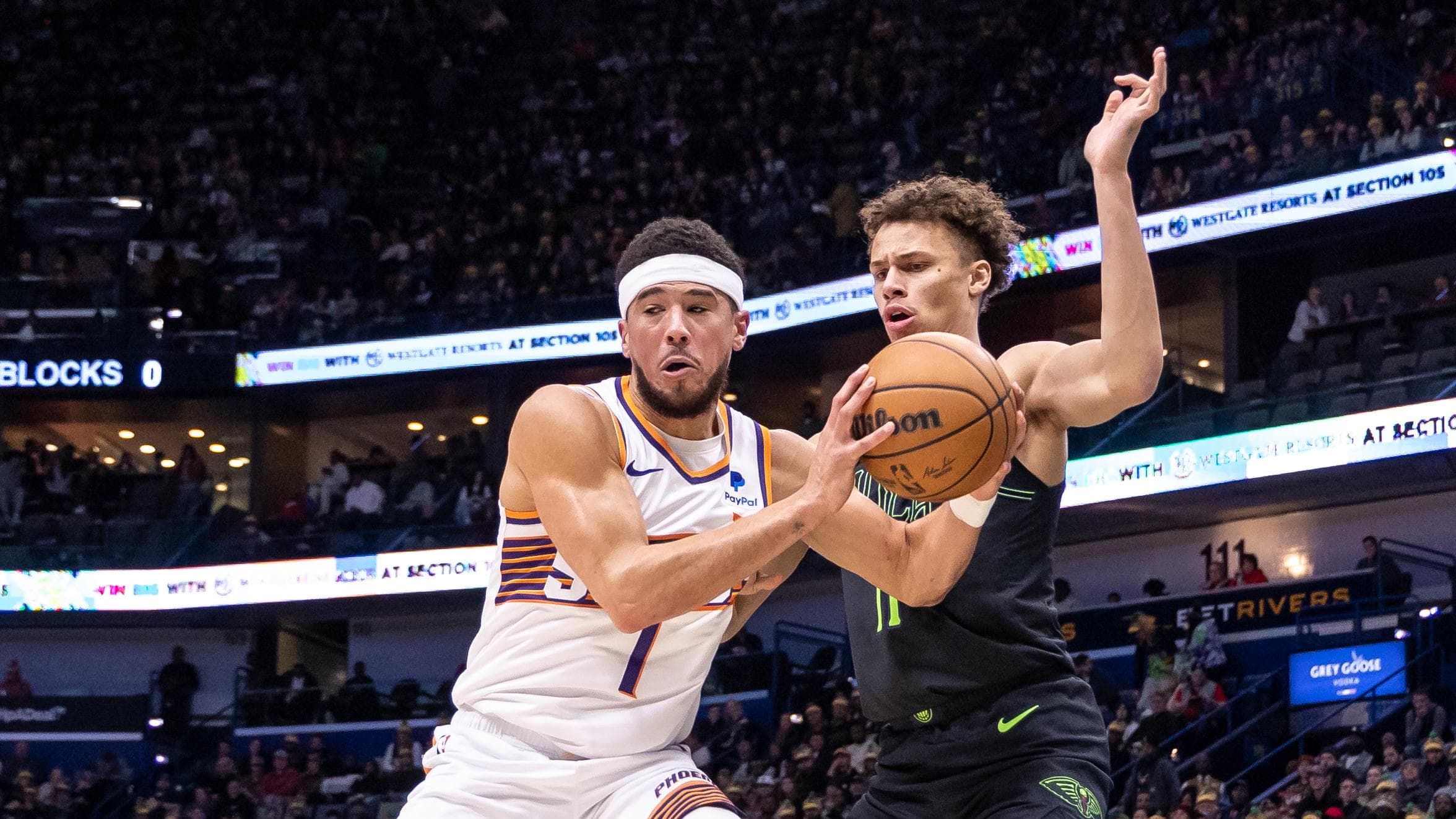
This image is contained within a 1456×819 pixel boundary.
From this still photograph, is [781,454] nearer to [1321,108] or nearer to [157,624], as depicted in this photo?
[1321,108]

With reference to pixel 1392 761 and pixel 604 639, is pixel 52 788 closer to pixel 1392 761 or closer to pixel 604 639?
pixel 1392 761

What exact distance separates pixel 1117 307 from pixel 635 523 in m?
1.42

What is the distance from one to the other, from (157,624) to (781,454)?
1000 inches

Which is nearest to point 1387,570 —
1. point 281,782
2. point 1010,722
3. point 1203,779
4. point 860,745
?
point 1203,779

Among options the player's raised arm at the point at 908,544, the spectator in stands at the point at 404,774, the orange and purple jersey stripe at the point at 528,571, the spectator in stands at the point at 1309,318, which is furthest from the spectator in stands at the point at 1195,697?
the orange and purple jersey stripe at the point at 528,571

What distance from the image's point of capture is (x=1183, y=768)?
48.6 ft

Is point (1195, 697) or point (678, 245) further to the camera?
point (1195, 697)

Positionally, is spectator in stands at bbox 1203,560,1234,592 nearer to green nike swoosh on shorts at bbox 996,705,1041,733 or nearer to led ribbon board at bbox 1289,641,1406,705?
led ribbon board at bbox 1289,641,1406,705

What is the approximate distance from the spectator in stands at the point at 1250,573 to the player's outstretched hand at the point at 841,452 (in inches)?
605

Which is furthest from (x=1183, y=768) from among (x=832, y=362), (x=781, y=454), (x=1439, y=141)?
(x=832, y=362)

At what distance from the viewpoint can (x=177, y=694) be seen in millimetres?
24656

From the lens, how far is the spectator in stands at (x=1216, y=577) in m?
18.9

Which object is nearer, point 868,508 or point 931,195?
point 868,508

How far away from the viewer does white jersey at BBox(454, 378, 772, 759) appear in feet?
14.5
